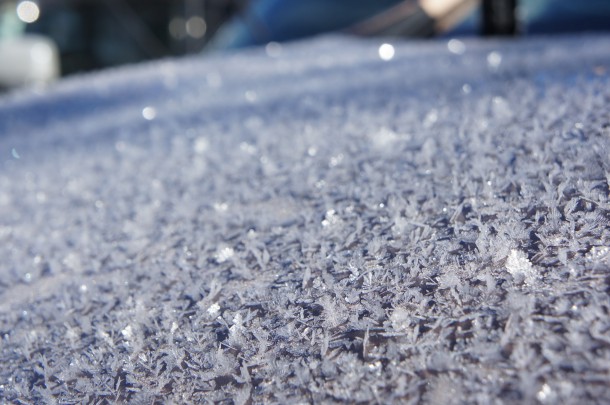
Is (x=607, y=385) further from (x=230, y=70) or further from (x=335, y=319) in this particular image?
(x=230, y=70)

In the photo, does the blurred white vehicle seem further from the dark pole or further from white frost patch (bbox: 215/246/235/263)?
white frost patch (bbox: 215/246/235/263)

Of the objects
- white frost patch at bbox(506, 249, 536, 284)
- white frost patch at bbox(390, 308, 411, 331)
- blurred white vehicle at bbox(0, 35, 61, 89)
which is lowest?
blurred white vehicle at bbox(0, 35, 61, 89)

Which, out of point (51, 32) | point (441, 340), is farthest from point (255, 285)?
point (51, 32)

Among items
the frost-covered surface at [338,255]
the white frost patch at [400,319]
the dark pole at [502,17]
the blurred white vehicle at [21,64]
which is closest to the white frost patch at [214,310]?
the frost-covered surface at [338,255]

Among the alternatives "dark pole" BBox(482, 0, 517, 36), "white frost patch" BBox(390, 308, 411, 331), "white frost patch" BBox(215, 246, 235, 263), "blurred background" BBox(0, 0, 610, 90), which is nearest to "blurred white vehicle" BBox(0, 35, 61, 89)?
"blurred background" BBox(0, 0, 610, 90)

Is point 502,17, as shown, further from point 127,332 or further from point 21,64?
point 21,64

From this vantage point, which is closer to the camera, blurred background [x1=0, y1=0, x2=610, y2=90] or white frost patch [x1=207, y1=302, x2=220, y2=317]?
white frost patch [x1=207, y1=302, x2=220, y2=317]

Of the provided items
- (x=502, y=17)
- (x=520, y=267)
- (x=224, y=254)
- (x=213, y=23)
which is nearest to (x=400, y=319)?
(x=520, y=267)
